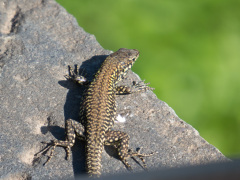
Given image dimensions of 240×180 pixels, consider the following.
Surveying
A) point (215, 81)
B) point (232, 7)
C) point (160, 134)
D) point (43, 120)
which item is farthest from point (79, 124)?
point (232, 7)

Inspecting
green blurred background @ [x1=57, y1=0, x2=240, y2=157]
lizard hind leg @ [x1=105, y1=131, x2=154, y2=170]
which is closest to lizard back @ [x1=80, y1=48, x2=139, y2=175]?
lizard hind leg @ [x1=105, y1=131, x2=154, y2=170]

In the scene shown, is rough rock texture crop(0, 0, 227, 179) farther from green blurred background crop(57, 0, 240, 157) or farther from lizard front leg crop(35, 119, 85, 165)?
green blurred background crop(57, 0, 240, 157)

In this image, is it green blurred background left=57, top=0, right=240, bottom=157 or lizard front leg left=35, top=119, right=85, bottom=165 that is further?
green blurred background left=57, top=0, right=240, bottom=157

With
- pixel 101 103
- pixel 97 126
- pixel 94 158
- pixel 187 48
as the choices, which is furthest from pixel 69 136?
pixel 187 48

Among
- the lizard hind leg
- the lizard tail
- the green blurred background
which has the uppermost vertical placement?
the green blurred background

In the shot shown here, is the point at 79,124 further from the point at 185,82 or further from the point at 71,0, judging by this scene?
the point at 71,0

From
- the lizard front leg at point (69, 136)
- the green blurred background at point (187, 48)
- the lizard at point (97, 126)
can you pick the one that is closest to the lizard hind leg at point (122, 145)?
the lizard at point (97, 126)

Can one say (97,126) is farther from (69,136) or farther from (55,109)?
(55,109)
